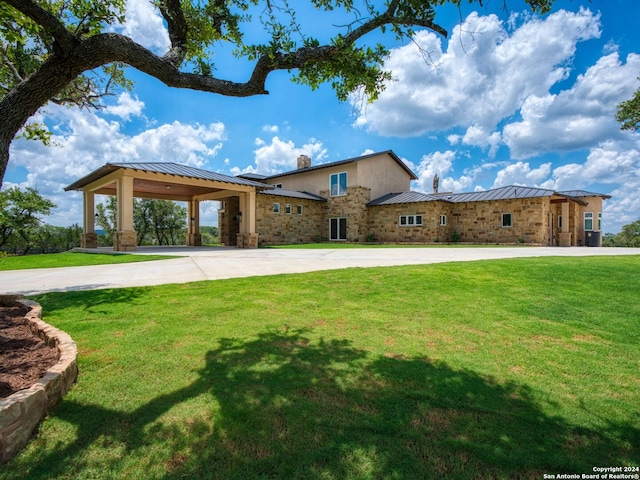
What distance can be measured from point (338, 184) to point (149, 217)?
20852 mm

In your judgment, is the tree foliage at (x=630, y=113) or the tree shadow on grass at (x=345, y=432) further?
the tree foliage at (x=630, y=113)

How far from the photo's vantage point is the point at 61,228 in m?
31.7

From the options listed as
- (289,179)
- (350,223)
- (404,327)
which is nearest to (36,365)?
(404,327)

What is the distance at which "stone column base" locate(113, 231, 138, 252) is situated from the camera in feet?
49.6

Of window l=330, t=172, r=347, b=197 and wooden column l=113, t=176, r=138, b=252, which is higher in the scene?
window l=330, t=172, r=347, b=197

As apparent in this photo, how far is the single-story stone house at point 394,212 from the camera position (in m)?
19.9

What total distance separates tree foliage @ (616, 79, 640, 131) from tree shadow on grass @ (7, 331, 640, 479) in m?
18.2

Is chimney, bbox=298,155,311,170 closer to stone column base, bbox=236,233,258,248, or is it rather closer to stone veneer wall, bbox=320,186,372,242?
stone veneer wall, bbox=320,186,372,242

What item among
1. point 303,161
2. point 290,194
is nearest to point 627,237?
point 303,161

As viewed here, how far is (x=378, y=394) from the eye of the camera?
2496 mm

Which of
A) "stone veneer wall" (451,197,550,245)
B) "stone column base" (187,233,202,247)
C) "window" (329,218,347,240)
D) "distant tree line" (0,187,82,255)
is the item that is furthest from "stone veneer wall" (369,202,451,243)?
"distant tree line" (0,187,82,255)

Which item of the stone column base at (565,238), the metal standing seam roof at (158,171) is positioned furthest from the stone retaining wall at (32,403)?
the stone column base at (565,238)

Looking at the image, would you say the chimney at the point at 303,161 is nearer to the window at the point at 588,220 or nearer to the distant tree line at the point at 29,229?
the distant tree line at the point at 29,229

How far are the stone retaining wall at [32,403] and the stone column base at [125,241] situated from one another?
14.0m
